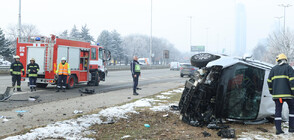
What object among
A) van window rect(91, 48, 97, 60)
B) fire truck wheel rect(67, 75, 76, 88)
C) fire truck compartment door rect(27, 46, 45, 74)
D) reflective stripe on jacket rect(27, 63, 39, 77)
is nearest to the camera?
reflective stripe on jacket rect(27, 63, 39, 77)

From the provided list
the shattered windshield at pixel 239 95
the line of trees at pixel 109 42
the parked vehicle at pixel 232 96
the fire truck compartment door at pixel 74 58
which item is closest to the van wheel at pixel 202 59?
the parked vehicle at pixel 232 96

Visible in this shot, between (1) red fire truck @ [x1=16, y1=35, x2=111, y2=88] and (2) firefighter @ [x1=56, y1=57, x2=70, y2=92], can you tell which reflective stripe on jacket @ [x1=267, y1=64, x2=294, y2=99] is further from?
(1) red fire truck @ [x1=16, y1=35, x2=111, y2=88]

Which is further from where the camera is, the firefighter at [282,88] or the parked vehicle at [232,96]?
the parked vehicle at [232,96]

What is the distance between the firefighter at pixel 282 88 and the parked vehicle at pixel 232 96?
0.44 m

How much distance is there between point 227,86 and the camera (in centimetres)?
652

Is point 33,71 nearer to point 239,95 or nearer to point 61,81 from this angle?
point 61,81

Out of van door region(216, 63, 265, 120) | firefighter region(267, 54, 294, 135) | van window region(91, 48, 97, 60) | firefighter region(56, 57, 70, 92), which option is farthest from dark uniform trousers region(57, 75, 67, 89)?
firefighter region(267, 54, 294, 135)

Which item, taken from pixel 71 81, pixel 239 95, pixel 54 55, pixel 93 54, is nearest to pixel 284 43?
pixel 93 54

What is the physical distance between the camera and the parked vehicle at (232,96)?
21.2 feet

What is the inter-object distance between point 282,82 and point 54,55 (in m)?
11.2

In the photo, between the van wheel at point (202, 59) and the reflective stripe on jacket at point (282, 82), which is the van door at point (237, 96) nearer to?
the reflective stripe on jacket at point (282, 82)

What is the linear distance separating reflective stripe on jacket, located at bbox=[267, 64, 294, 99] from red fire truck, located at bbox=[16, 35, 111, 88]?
35.8ft

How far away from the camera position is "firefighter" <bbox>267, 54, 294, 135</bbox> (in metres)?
5.97

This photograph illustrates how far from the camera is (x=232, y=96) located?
21.4 feet
